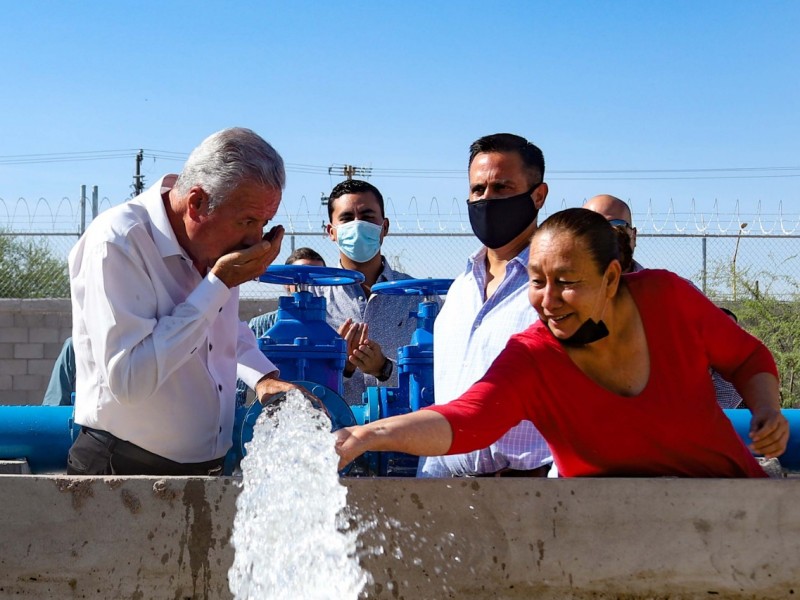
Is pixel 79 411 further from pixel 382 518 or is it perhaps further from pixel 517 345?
pixel 517 345

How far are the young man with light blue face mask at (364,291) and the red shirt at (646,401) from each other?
194 cm

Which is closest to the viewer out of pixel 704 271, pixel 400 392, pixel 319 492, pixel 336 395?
pixel 319 492

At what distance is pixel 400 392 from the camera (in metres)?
3.98

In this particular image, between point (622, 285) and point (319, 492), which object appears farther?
point (622, 285)

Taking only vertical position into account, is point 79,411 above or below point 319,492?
above

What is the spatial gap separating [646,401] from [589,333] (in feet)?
0.76

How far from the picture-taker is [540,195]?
11.4ft

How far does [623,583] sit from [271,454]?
100 centimetres

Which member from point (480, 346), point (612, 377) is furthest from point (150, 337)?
point (612, 377)

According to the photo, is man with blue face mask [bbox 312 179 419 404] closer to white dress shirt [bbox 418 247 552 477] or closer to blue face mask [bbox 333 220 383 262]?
blue face mask [bbox 333 220 383 262]

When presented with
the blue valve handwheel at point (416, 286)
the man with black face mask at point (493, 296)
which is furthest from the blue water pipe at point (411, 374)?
the man with black face mask at point (493, 296)

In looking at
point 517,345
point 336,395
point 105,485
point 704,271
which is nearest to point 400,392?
point 336,395

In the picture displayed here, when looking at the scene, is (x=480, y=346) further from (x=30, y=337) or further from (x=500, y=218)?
(x=30, y=337)

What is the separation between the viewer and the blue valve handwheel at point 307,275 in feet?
12.4
